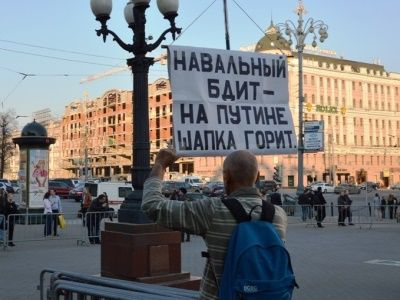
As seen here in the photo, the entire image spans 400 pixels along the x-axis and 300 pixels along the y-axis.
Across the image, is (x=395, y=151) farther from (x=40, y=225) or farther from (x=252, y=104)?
(x=252, y=104)

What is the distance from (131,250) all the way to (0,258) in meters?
8.91

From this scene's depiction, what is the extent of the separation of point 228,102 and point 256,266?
263 cm

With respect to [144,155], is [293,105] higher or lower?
higher

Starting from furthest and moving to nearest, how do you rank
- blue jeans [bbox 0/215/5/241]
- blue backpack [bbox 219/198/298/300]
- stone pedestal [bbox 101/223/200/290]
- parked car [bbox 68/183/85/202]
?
1. parked car [bbox 68/183/85/202]
2. blue jeans [bbox 0/215/5/241]
3. stone pedestal [bbox 101/223/200/290]
4. blue backpack [bbox 219/198/298/300]

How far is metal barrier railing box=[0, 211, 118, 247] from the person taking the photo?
17.2 meters

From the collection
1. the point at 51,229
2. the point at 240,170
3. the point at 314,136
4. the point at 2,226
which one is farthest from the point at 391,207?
the point at 240,170

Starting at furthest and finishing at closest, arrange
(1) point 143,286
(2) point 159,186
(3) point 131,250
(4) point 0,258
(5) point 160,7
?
1. (4) point 0,258
2. (5) point 160,7
3. (3) point 131,250
4. (1) point 143,286
5. (2) point 159,186

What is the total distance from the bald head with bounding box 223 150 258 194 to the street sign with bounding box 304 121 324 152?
2913cm

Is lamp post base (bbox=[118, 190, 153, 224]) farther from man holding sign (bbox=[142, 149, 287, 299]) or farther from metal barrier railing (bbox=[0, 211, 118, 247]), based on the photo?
metal barrier railing (bbox=[0, 211, 118, 247])

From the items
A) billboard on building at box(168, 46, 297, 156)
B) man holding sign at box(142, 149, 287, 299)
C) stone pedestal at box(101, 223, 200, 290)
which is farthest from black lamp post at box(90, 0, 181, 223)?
man holding sign at box(142, 149, 287, 299)

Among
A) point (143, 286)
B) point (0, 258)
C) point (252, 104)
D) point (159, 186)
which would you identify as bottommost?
point (0, 258)

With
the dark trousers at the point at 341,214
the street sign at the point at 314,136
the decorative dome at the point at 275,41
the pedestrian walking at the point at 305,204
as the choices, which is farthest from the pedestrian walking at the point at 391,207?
the decorative dome at the point at 275,41

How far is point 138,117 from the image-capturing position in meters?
7.91

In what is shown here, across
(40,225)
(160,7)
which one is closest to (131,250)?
(160,7)
